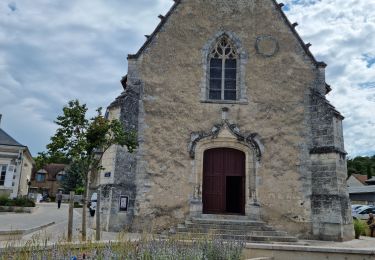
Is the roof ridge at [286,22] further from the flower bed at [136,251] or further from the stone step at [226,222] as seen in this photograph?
the flower bed at [136,251]

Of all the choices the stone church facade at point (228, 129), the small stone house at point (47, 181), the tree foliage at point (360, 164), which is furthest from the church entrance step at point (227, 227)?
the tree foliage at point (360, 164)

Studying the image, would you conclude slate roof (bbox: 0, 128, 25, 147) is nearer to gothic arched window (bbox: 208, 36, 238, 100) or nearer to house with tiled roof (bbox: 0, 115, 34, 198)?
house with tiled roof (bbox: 0, 115, 34, 198)

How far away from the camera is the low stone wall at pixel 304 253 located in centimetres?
646

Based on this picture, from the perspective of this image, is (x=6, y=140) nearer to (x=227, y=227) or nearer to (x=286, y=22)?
(x=227, y=227)

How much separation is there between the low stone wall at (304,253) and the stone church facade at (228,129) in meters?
5.30

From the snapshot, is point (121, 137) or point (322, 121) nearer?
point (121, 137)

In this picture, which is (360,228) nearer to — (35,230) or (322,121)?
(322,121)

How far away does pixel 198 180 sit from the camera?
12.5 meters

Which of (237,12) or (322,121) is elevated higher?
(237,12)

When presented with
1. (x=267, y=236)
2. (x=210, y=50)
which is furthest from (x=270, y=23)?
(x=267, y=236)

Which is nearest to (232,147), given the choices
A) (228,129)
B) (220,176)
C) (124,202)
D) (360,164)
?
(228,129)

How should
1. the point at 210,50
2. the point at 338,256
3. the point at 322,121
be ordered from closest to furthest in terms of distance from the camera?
the point at 338,256
the point at 322,121
the point at 210,50

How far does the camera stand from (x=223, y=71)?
45.5 ft

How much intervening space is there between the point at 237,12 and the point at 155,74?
411cm
